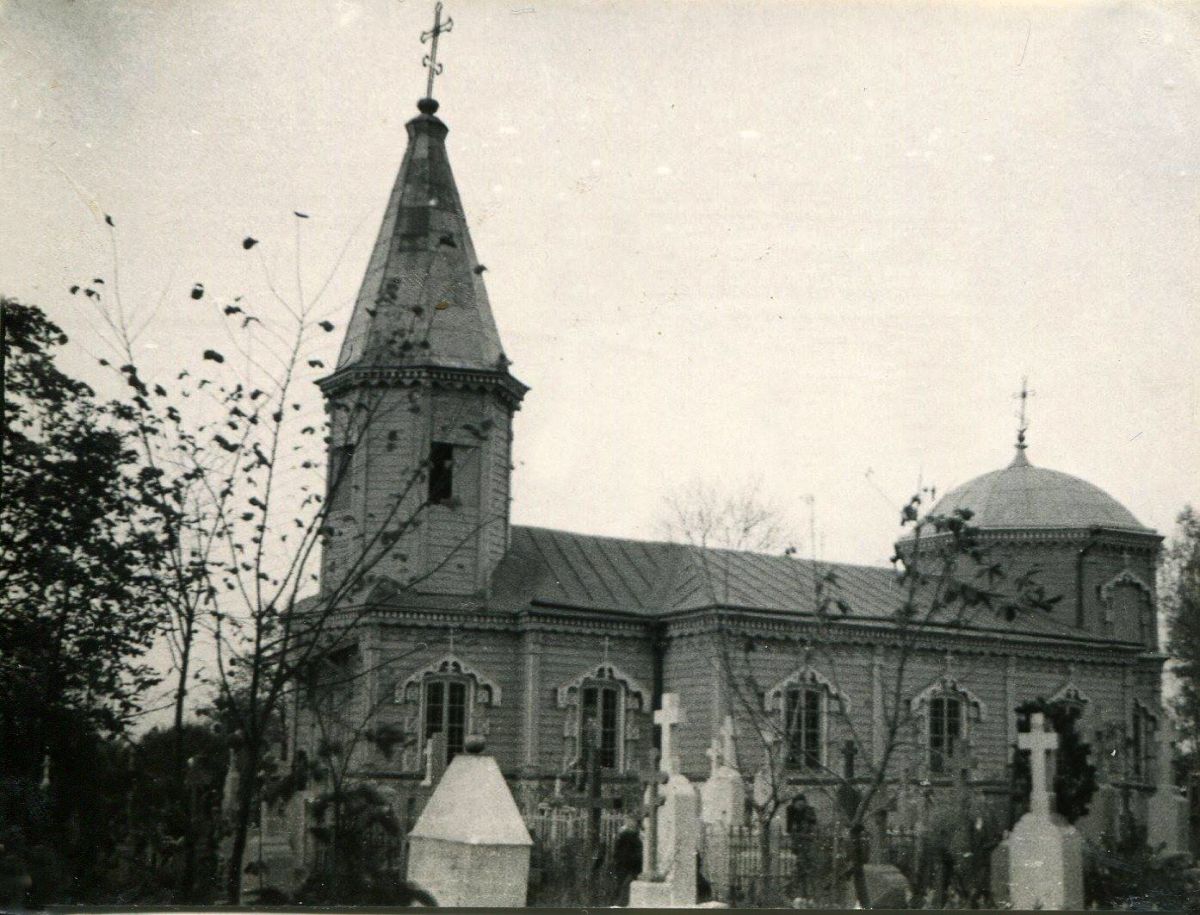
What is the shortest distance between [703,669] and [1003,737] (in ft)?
25.4

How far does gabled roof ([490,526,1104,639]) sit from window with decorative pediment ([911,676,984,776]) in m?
1.56

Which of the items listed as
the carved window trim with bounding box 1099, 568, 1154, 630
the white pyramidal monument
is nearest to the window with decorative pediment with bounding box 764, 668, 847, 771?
the white pyramidal monument

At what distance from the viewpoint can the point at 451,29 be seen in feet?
37.3

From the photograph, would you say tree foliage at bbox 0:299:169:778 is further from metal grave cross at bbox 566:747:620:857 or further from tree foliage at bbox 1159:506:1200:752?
tree foliage at bbox 1159:506:1200:752

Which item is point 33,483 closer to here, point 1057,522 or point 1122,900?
point 1122,900

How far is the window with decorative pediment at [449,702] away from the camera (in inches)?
851

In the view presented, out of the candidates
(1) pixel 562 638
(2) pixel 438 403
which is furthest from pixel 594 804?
(2) pixel 438 403

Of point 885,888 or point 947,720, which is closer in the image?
point 885,888

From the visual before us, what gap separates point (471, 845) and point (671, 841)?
→ 595cm

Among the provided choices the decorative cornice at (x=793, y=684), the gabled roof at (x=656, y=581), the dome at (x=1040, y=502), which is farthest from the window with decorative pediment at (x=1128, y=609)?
the decorative cornice at (x=793, y=684)

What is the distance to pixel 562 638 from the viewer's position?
22.9 m

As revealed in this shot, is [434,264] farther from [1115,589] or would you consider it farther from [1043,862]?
[1115,589]

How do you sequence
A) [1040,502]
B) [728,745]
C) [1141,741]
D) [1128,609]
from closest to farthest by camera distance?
[728,745]
[1141,741]
[1128,609]
[1040,502]

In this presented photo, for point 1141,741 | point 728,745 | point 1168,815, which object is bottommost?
point 1168,815
